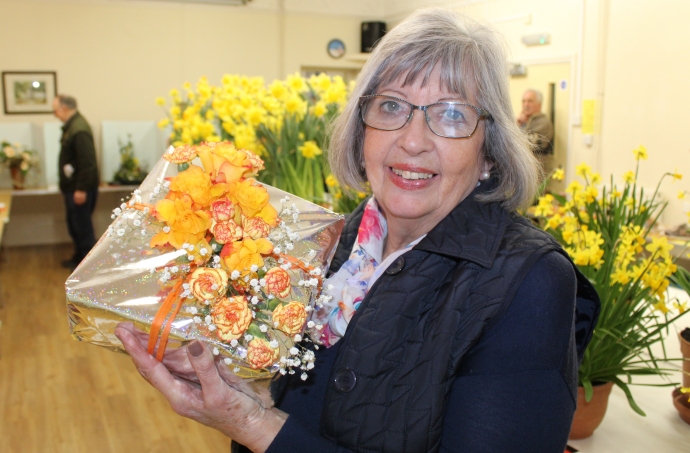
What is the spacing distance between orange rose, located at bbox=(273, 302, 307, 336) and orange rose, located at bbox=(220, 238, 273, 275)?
0.26ft

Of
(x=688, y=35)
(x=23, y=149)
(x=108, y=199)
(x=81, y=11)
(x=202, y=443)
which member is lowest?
(x=202, y=443)

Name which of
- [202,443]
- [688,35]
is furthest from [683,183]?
[202,443]

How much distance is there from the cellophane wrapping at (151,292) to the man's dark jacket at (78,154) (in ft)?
18.3

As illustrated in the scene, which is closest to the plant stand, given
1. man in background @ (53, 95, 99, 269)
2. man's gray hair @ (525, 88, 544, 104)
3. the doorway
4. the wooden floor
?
the wooden floor

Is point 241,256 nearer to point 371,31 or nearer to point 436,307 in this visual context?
point 436,307

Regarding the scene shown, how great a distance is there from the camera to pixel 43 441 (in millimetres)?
3191

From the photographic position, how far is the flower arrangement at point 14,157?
22.7 feet

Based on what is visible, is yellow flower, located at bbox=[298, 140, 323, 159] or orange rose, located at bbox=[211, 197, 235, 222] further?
yellow flower, located at bbox=[298, 140, 323, 159]

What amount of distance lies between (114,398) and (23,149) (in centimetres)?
482

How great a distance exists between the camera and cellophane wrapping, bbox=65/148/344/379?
3.12 ft

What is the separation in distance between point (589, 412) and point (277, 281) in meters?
0.97

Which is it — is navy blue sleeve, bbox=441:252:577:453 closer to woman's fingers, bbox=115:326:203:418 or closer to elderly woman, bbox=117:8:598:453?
elderly woman, bbox=117:8:598:453

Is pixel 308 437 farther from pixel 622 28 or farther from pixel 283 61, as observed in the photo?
pixel 283 61

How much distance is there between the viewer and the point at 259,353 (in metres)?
0.92
